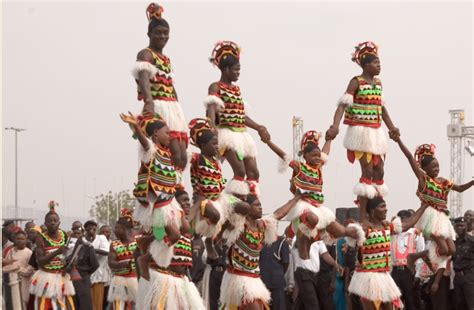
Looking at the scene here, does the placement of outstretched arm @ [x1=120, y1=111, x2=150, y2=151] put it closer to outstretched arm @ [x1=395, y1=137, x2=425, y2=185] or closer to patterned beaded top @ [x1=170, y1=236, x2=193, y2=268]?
patterned beaded top @ [x1=170, y1=236, x2=193, y2=268]

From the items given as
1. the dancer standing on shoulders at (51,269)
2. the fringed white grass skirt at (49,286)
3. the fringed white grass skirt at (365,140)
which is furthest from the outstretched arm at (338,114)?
the fringed white grass skirt at (49,286)

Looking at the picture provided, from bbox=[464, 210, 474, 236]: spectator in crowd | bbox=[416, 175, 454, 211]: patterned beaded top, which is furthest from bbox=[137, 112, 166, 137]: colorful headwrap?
bbox=[464, 210, 474, 236]: spectator in crowd

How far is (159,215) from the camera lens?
975 centimetres

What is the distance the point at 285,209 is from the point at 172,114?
190 cm

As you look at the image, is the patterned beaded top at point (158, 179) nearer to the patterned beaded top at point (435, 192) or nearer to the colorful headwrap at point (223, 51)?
the colorful headwrap at point (223, 51)

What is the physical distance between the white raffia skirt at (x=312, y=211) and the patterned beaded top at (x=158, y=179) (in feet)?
6.60

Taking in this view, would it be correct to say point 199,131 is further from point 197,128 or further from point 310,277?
point 310,277

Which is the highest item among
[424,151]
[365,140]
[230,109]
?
[230,109]

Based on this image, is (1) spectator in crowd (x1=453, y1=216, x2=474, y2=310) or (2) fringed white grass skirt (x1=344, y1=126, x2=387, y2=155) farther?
(1) spectator in crowd (x1=453, y1=216, x2=474, y2=310)

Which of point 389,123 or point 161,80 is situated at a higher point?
point 161,80

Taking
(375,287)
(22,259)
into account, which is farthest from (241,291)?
(22,259)

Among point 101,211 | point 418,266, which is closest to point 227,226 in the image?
point 418,266

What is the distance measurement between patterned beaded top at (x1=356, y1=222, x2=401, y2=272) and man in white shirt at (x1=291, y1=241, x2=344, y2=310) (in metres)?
2.82

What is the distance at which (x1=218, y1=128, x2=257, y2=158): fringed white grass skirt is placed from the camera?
11.2 meters
